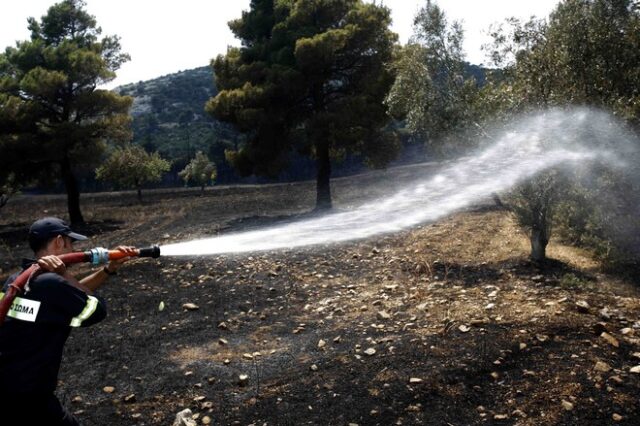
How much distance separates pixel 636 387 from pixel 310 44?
1939 centimetres

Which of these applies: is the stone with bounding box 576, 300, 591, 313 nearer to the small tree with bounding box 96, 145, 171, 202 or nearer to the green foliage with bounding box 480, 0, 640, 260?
the green foliage with bounding box 480, 0, 640, 260

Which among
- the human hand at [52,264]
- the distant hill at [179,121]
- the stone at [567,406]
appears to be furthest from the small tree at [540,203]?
the distant hill at [179,121]

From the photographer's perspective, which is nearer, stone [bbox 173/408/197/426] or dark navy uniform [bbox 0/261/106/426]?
dark navy uniform [bbox 0/261/106/426]

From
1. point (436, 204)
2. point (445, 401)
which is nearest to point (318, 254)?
point (445, 401)

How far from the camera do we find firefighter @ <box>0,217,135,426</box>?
4.23m

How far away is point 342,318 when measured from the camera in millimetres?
9781

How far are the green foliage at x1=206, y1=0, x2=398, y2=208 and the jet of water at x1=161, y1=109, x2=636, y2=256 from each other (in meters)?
4.16

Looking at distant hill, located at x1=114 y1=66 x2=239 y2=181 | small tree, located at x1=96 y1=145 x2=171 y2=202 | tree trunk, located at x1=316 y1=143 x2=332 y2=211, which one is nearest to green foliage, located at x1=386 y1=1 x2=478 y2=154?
tree trunk, located at x1=316 y1=143 x2=332 y2=211

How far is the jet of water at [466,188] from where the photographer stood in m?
11.7

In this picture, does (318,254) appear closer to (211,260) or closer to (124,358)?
(211,260)

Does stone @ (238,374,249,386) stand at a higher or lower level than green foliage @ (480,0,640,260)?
lower

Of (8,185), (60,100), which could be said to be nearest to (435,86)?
(60,100)

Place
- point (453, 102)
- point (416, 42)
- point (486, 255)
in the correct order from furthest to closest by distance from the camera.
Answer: point (416, 42), point (453, 102), point (486, 255)

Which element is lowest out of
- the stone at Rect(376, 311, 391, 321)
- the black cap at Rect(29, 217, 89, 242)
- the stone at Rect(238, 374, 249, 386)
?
the stone at Rect(238, 374, 249, 386)
